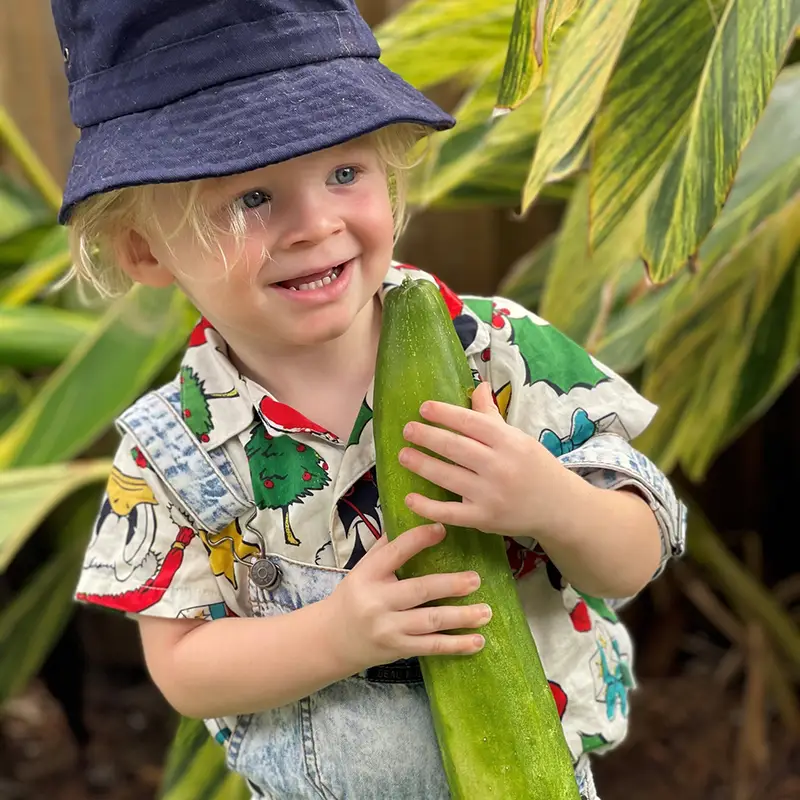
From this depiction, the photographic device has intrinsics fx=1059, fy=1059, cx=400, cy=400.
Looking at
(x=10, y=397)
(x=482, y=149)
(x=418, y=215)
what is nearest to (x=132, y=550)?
(x=482, y=149)

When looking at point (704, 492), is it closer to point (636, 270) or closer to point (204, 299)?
point (636, 270)

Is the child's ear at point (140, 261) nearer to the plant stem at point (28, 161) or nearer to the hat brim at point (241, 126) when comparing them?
the hat brim at point (241, 126)

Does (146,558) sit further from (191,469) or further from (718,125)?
(718,125)

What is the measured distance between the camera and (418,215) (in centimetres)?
166

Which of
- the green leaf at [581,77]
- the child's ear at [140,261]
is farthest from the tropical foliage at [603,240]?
the child's ear at [140,261]

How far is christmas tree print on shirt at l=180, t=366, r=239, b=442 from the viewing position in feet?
1.97

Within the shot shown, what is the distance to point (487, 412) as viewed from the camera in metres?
0.54

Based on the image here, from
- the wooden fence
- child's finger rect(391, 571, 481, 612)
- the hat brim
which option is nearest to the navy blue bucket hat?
the hat brim

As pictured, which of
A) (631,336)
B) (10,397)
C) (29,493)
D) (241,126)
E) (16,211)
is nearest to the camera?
(241,126)

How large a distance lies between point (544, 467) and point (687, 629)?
1326 mm

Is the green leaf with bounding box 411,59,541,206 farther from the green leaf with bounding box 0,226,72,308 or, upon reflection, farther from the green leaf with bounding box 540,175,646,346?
the green leaf with bounding box 0,226,72,308

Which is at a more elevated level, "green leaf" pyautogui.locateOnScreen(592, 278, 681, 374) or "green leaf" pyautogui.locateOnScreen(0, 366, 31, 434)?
"green leaf" pyautogui.locateOnScreen(592, 278, 681, 374)

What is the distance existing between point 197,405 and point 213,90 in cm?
18

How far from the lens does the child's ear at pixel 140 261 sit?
592mm
